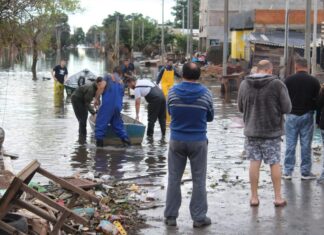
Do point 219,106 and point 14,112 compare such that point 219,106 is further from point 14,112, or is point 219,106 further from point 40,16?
point 40,16

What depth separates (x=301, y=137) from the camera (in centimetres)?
988

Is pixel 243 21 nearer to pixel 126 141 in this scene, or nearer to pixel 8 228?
pixel 126 141

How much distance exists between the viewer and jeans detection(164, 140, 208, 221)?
7.34 meters

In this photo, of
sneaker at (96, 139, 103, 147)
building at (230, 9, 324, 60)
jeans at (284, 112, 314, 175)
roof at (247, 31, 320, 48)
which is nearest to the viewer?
jeans at (284, 112, 314, 175)

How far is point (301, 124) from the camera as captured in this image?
9695 mm

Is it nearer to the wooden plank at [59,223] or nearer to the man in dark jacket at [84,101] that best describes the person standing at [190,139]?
the wooden plank at [59,223]

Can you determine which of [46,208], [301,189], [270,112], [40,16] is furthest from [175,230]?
[40,16]

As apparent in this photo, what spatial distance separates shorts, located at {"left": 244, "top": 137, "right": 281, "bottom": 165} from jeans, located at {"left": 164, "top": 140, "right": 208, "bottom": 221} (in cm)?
117

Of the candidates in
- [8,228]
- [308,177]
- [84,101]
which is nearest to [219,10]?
[84,101]

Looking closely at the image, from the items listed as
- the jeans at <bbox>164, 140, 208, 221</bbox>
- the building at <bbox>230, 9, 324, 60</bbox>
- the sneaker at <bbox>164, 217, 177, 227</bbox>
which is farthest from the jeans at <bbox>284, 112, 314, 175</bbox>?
the building at <bbox>230, 9, 324, 60</bbox>

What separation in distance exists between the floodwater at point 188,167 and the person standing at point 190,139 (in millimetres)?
236

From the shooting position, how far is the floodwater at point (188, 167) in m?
7.57

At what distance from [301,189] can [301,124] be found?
1.00 meters

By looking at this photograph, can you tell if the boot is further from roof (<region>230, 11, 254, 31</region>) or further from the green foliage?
→ the green foliage
